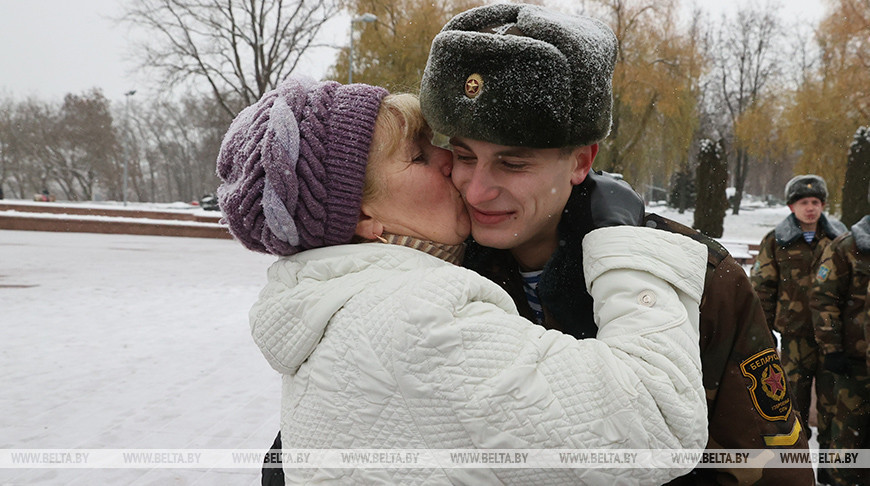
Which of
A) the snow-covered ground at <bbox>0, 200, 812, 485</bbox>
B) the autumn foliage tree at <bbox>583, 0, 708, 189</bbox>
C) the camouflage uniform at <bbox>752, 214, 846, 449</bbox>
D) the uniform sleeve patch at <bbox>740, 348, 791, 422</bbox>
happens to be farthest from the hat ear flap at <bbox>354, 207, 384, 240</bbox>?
the autumn foliage tree at <bbox>583, 0, 708, 189</bbox>

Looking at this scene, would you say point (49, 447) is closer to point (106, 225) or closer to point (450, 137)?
point (450, 137)

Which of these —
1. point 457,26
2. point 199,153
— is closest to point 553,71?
point 457,26

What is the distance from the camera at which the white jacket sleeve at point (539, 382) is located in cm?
122

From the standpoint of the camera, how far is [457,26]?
169 cm

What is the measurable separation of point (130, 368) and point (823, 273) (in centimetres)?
664

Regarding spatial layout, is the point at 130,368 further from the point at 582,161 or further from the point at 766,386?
the point at 766,386

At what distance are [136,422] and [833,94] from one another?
26520 mm

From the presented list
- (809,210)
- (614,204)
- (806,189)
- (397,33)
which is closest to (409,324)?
(614,204)

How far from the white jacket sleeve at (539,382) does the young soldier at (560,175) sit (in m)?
0.24

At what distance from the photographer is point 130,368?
23.1 ft

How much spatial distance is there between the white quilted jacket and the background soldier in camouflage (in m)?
4.52

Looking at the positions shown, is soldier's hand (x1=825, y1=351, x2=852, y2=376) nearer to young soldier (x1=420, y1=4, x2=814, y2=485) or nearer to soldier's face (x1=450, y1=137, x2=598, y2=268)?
young soldier (x1=420, y1=4, x2=814, y2=485)

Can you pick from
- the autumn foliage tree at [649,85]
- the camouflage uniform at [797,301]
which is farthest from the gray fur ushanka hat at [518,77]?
the autumn foliage tree at [649,85]

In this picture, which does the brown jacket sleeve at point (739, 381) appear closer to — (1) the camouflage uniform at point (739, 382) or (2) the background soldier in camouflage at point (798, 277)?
(1) the camouflage uniform at point (739, 382)
